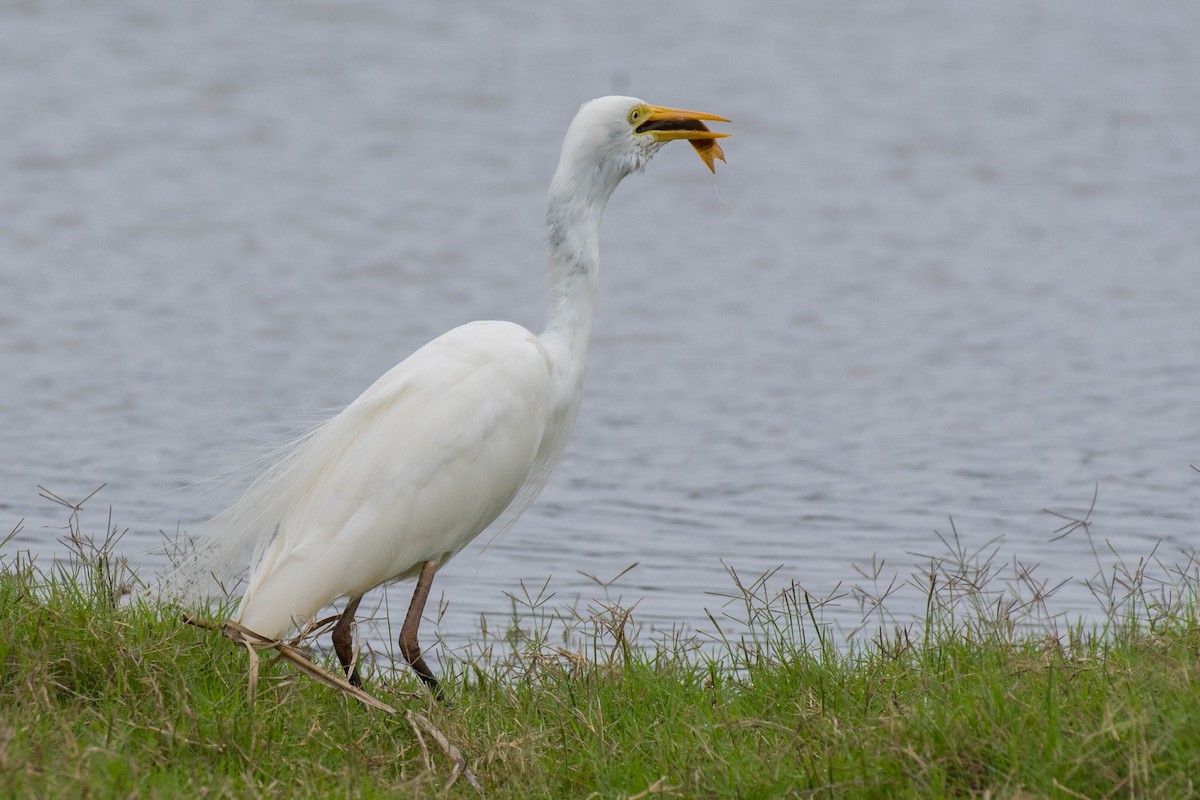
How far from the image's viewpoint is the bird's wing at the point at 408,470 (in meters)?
4.58

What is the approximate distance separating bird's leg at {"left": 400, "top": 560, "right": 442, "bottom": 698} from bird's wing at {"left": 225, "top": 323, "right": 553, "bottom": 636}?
71mm

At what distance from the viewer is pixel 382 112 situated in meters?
16.2

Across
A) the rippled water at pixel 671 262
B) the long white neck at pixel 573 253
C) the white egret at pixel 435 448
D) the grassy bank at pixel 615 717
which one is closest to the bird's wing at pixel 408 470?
the white egret at pixel 435 448

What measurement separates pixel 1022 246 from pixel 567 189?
876cm

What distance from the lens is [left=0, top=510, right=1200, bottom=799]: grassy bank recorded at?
337 cm

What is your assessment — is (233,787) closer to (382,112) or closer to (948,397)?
(948,397)

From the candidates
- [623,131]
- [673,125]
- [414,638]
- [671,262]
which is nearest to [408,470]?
[414,638]

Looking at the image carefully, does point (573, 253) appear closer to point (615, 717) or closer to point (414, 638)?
point (414, 638)

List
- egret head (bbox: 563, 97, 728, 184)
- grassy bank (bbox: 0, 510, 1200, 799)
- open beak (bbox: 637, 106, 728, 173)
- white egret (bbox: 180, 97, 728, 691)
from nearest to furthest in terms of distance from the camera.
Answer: grassy bank (bbox: 0, 510, 1200, 799)
white egret (bbox: 180, 97, 728, 691)
egret head (bbox: 563, 97, 728, 184)
open beak (bbox: 637, 106, 728, 173)

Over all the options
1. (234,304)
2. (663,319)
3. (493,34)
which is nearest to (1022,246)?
(663,319)

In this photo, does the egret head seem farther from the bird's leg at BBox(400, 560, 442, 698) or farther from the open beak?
the bird's leg at BBox(400, 560, 442, 698)

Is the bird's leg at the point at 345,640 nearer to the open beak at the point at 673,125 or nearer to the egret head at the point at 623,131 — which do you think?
the egret head at the point at 623,131

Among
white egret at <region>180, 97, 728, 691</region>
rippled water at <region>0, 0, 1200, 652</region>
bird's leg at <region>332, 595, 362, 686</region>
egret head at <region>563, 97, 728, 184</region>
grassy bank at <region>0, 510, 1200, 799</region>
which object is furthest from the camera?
rippled water at <region>0, 0, 1200, 652</region>

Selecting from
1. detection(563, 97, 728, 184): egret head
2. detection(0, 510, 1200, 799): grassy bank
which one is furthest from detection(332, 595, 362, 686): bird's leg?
detection(563, 97, 728, 184): egret head
